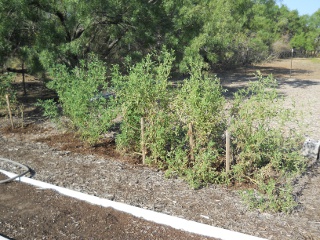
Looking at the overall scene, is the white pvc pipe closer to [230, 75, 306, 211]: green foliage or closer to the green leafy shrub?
the green leafy shrub

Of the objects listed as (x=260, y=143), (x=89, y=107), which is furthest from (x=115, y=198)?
(x=89, y=107)

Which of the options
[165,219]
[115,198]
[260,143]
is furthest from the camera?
[260,143]

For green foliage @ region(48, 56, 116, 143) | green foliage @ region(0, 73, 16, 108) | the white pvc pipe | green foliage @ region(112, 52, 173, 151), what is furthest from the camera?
green foliage @ region(0, 73, 16, 108)

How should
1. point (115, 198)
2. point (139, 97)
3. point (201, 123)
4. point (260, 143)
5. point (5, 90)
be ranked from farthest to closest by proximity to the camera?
point (5, 90) → point (139, 97) → point (201, 123) → point (260, 143) → point (115, 198)

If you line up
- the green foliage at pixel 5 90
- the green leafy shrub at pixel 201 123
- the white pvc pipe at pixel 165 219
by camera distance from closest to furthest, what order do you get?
1. the white pvc pipe at pixel 165 219
2. the green leafy shrub at pixel 201 123
3. the green foliage at pixel 5 90

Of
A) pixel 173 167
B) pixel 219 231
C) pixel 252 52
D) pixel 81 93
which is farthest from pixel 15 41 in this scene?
pixel 252 52

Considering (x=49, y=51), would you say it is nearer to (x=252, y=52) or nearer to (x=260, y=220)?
(x=260, y=220)

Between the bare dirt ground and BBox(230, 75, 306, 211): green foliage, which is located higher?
BBox(230, 75, 306, 211): green foliage

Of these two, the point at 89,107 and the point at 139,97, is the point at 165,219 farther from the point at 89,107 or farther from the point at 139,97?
the point at 89,107

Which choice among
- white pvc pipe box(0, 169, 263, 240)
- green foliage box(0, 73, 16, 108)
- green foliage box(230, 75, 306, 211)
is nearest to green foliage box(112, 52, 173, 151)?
green foliage box(230, 75, 306, 211)

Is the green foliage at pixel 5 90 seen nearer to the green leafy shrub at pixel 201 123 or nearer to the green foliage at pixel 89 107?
the green foliage at pixel 89 107

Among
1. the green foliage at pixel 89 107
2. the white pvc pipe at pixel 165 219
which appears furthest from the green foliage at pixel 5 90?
the white pvc pipe at pixel 165 219

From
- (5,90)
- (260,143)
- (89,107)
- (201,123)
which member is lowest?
(260,143)

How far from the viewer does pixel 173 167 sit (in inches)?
177
